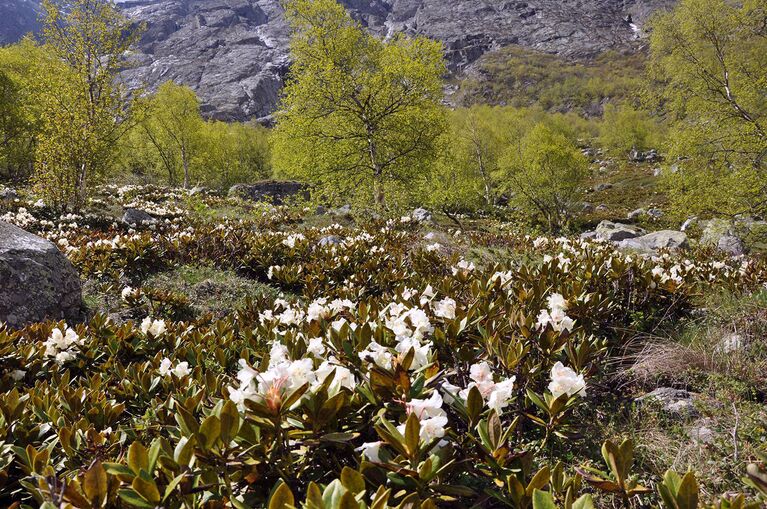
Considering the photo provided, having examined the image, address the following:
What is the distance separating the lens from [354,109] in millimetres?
13469

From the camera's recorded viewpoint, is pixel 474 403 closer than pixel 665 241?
Yes

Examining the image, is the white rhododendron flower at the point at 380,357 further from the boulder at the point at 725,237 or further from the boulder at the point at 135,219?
the boulder at the point at 725,237

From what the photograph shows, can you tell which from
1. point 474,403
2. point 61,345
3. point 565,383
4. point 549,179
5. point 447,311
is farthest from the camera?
point 549,179

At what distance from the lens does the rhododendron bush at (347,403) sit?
46.8 inches

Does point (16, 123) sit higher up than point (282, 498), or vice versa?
point (282, 498)

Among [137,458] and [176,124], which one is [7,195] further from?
[176,124]

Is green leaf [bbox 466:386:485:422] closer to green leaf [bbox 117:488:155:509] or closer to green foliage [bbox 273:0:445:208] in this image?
green leaf [bbox 117:488:155:509]

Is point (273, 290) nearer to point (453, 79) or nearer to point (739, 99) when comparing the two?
point (739, 99)

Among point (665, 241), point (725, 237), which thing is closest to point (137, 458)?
point (665, 241)

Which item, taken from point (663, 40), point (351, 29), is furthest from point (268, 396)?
point (663, 40)

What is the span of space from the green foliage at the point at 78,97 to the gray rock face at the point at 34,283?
280 inches

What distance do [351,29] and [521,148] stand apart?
1846 centimetres

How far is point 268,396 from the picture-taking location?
1.25 metres

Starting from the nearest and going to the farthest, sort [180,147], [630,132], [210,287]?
[210,287], [180,147], [630,132]
